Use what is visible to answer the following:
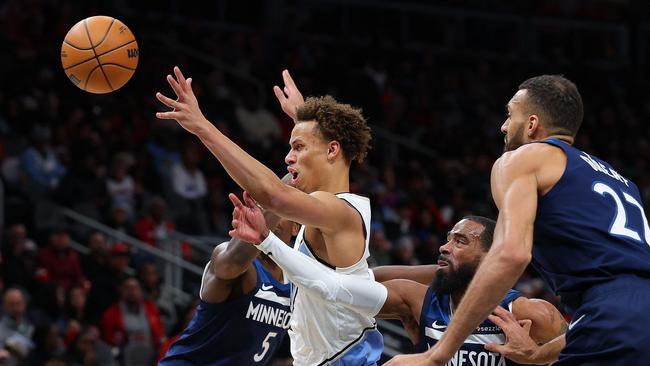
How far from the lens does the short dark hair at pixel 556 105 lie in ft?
14.2

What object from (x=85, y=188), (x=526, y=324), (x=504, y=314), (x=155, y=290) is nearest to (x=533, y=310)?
(x=526, y=324)

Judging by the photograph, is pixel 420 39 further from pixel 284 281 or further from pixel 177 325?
pixel 284 281

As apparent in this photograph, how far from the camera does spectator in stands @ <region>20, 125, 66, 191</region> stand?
38.3 feet

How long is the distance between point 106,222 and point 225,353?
6185 millimetres

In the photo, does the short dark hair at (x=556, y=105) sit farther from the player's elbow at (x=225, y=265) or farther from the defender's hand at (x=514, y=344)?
the player's elbow at (x=225, y=265)

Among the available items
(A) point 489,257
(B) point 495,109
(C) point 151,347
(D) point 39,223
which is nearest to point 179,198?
(D) point 39,223

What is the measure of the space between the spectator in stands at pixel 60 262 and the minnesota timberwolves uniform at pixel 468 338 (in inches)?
241

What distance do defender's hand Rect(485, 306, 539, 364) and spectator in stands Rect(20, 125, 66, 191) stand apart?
318 inches

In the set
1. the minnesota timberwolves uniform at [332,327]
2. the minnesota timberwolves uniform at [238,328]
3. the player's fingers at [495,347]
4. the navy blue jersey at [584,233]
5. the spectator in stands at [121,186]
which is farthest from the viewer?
the spectator in stands at [121,186]

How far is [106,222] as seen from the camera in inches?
458

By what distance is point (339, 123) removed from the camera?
5121 millimetres

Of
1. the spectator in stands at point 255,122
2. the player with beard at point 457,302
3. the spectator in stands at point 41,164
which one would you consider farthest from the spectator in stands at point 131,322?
the player with beard at point 457,302

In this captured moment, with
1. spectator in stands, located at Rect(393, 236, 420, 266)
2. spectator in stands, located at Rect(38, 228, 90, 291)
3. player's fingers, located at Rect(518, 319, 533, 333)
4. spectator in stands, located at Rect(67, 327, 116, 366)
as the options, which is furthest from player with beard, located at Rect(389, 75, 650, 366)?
spectator in stands, located at Rect(393, 236, 420, 266)

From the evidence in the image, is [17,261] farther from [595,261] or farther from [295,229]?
[595,261]
